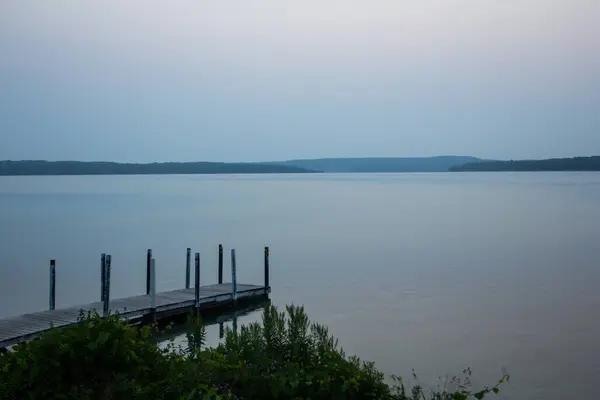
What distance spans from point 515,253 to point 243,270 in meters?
13.9

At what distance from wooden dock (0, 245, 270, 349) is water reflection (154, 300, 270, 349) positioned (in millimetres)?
323

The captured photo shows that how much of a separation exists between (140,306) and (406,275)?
44.3 feet

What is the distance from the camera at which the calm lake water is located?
1528 cm

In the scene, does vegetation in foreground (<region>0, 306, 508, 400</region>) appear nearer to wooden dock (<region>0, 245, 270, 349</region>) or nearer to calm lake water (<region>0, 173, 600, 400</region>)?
wooden dock (<region>0, 245, 270, 349</region>)

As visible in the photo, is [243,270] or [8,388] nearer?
[8,388]

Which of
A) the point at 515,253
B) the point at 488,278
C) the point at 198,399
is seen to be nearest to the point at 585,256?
the point at 515,253

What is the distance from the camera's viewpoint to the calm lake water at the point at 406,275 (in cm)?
1528

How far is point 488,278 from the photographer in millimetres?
26125

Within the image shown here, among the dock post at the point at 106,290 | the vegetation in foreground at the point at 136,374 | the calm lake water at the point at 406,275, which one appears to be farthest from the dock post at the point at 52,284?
the vegetation in foreground at the point at 136,374

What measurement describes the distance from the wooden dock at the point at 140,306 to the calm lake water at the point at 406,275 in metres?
1.14

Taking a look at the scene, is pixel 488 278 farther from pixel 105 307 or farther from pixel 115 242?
pixel 115 242

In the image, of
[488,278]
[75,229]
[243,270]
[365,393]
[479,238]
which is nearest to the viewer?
[365,393]

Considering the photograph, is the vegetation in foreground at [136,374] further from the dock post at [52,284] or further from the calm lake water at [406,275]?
the dock post at [52,284]

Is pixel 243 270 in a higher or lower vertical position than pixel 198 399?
lower
